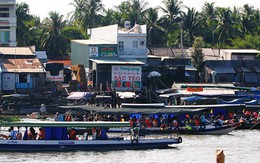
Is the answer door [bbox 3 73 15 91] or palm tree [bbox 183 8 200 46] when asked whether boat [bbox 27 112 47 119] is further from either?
palm tree [bbox 183 8 200 46]

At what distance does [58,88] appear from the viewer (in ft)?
197

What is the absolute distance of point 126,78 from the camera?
196ft

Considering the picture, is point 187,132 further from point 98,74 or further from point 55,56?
point 55,56

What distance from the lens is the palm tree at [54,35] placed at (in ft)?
238

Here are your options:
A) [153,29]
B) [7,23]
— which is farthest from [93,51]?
[153,29]

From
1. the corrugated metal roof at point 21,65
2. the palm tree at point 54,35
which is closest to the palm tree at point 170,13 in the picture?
the palm tree at point 54,35

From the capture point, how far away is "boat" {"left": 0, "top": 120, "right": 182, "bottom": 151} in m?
35.3

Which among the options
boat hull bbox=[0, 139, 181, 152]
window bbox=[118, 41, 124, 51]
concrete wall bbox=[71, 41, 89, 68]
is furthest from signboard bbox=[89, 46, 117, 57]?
boat hull bbox=[0, 139, 181, 152]

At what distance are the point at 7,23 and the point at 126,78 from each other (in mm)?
12764

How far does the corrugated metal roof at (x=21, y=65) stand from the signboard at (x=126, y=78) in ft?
16.8

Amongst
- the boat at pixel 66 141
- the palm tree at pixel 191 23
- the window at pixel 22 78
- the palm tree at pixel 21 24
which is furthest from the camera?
the palm tree at pixel 191 23

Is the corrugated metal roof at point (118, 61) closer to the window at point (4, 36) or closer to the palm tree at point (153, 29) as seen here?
the window at point (4, 36)

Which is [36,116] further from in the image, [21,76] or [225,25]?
[225,25]

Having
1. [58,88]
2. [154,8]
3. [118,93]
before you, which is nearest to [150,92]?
[118,93]
